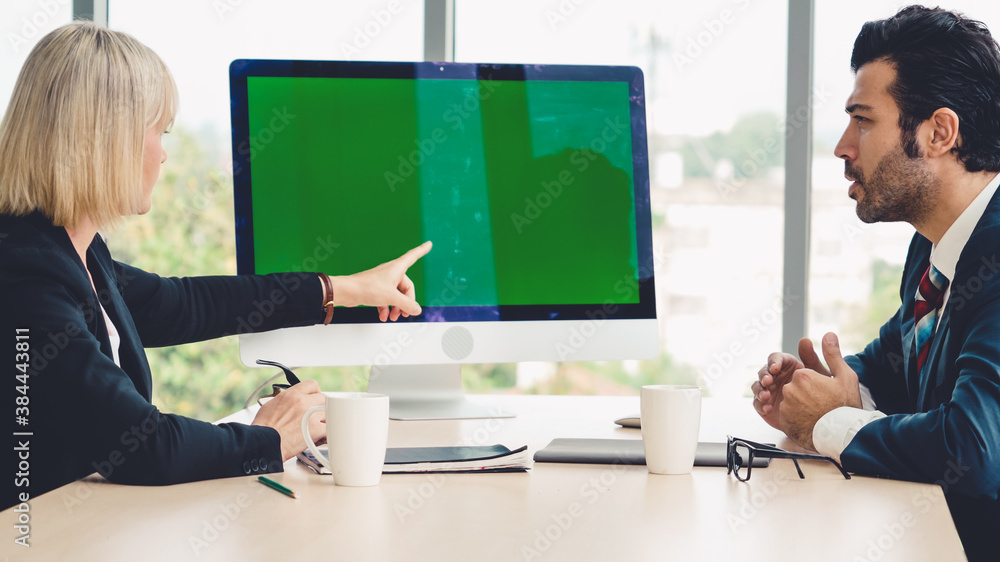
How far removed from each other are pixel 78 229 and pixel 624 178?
2.93ft

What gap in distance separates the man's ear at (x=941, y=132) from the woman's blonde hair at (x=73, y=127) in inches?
50.4

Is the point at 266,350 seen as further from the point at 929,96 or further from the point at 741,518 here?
the point at 929,96

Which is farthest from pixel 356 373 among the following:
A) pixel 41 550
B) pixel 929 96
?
pixel 41 550

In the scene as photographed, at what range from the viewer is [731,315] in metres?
3.27

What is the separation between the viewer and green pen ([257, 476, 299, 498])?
896 mm

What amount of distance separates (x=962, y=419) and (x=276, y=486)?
2.71 ft

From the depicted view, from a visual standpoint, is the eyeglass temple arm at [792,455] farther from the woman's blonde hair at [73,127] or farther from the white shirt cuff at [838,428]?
the woman's blonde hair at [73,127]
